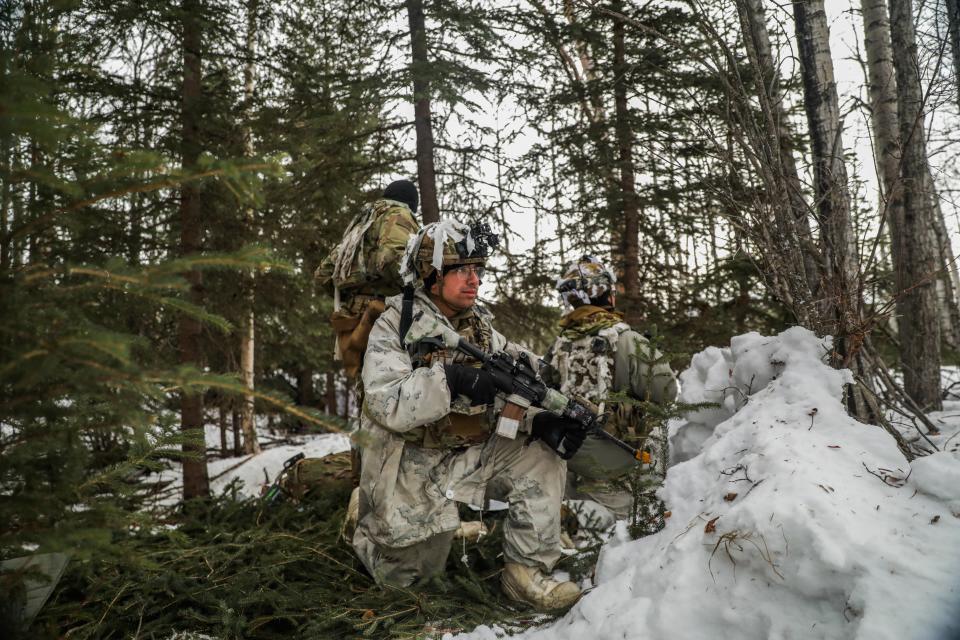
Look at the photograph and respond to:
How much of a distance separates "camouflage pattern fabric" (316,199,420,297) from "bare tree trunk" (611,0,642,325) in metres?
3.86

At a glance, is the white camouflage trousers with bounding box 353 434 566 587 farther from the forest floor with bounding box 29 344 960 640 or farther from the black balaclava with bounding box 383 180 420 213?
the black balaclava with bounding box 383 180 420 213

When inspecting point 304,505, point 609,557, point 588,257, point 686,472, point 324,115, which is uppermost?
point 324,115

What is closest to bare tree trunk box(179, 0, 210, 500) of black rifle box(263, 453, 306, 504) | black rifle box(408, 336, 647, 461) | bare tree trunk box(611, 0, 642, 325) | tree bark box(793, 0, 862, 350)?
black rifle box(263, 453, 306, 504)

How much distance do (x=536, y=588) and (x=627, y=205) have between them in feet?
17.5

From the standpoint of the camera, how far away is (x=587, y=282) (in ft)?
15.8

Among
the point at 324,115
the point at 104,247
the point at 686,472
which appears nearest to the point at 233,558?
the point at 686,472

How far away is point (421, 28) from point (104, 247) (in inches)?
159

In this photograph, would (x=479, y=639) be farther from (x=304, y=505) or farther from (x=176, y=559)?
(x=304, y=505)

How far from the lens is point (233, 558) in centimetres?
357

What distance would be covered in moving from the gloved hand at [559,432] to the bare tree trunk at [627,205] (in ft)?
13.9

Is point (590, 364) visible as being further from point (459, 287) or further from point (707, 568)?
point (707, 568)

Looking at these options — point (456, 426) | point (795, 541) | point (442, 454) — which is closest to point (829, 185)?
point (795, 541)

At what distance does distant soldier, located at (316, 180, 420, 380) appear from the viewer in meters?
4.11

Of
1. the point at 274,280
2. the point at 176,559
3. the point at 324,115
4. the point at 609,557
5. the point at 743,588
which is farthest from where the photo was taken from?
the point at 274,280
